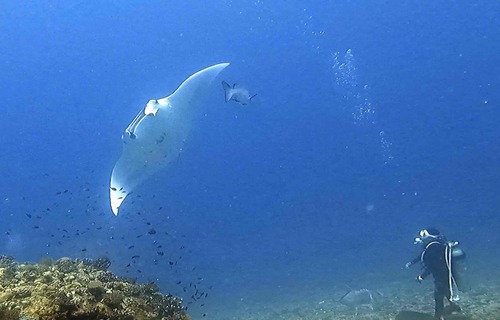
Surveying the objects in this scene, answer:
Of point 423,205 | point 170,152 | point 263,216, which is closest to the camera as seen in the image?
point 170,152

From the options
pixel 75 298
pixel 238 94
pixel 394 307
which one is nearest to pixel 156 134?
pixel 238 94

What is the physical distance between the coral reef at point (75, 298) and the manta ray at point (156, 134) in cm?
424

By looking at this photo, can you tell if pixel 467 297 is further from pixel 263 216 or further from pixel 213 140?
pixel 213 140

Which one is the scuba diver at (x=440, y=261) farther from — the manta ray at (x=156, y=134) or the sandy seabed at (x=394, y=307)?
the manta ray at (x=156, y=134)

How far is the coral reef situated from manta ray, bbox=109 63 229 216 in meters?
4.24

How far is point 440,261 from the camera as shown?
9.41m

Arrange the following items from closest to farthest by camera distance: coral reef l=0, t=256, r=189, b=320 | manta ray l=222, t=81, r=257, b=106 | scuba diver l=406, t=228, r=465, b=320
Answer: coral reef l=0, t=256, r=189, b=320
scuba diver l=406, t=228, r=465, b=320
manta ray l=222, t=81, r=257, b=106

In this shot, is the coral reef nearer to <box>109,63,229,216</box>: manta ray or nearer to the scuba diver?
<box>109,63,229,216</box>: manta ray

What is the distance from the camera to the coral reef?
4434mm

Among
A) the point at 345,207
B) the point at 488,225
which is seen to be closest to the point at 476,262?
the point at 488,225

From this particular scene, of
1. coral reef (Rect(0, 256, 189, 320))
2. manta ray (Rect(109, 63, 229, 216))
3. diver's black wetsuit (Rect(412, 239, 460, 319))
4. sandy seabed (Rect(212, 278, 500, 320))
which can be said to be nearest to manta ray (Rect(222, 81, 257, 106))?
manta ray (Rect(109, 63, 229, 216))

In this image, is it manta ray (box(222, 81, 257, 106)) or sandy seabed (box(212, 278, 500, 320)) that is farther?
manta ray (box(222, 81, 257, 106))

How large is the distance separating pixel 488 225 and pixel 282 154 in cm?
10622

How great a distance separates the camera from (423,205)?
10394cm
